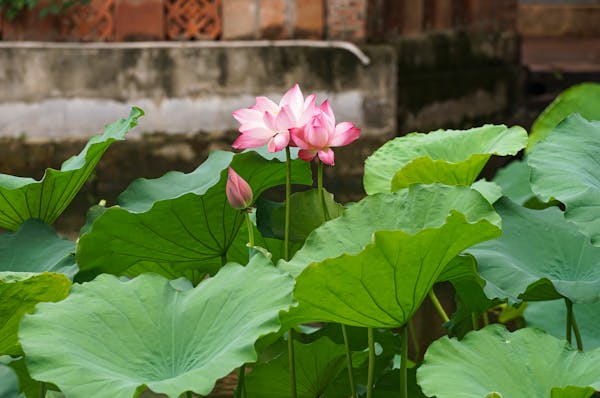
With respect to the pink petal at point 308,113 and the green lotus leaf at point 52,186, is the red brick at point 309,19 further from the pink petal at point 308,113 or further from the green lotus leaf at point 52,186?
the pink petal at point 308,113

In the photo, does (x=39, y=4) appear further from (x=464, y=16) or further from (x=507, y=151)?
(x=507, y=151)

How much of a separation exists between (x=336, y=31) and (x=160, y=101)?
1141 millimetres

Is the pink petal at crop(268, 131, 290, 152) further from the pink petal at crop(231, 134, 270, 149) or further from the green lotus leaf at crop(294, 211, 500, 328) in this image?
the green lotus leaf at crop(294, 211, 500, 328)

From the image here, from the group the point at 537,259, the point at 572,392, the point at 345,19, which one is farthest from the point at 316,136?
the point at 345,19

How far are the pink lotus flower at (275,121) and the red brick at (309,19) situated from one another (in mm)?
6393

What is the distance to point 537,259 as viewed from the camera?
1.67 m

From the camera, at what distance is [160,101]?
7.92 metres

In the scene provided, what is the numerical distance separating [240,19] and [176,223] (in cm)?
637

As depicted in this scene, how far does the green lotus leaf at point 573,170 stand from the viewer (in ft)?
4.93

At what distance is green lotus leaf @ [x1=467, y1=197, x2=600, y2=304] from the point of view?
1.54 meters

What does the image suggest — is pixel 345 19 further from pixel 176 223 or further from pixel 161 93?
pixel 176 223

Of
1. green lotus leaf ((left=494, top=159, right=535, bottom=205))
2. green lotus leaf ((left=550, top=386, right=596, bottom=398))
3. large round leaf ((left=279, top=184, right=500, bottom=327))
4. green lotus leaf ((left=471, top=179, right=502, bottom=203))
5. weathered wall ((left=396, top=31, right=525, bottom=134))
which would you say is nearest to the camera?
green lotus leaf ((left=550, top=386, right=596, bottom=398))

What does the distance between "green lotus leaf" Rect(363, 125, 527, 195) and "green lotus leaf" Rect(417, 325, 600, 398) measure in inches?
14.5

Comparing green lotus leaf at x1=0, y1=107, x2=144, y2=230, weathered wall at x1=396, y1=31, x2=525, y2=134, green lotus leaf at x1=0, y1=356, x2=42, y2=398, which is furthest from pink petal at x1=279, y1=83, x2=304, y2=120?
weathered wall at x1=396, y1=31, x2=525, y2=134
